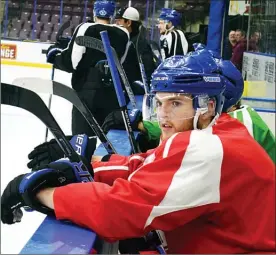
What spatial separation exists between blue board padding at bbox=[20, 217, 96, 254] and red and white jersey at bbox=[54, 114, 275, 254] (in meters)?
0.02

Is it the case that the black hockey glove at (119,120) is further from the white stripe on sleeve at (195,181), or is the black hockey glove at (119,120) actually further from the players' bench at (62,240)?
the white stripe on sleeve at (195,181)

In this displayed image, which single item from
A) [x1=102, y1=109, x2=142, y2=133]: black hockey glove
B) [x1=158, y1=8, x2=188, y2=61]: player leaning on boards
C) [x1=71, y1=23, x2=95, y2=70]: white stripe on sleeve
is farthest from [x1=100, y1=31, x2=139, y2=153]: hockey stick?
[x1=158, y1=8, x2=188, y2=61]: player leaning on boards

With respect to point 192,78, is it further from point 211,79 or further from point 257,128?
point 257,128

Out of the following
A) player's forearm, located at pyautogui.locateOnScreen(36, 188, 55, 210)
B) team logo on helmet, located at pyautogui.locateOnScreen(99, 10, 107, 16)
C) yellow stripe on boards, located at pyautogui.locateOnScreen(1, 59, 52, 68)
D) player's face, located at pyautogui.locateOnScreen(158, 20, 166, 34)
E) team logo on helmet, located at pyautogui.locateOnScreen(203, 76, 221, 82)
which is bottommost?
yellow stripe on boards, located at pyautogui.locateOnScreen(1, 59, 52, 68)

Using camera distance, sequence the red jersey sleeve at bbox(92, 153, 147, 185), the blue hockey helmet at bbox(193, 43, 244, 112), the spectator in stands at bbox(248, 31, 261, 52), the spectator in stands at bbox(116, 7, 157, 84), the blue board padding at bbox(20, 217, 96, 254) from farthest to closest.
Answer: the spectator in stands at bbox(248, 31, 261, 52) → the spectator in stands at bbox(116, 7, 157, 84) → the blue hockey helmet at bbox(193, 43, 244, 112) → the red jersey sleeve at bbox(92, 153, 147, 185) → the blue board padding at bbox(20, 217, 96, 254)

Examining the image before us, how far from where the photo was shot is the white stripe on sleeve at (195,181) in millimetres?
929

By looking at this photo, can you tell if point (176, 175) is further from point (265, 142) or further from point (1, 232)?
point (1, 232)

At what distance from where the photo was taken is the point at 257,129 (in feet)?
5.49

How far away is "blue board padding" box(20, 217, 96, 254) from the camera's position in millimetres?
835

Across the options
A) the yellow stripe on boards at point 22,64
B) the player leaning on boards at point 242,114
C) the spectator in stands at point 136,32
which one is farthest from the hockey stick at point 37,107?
the yellow stripe on boards at point 22,64

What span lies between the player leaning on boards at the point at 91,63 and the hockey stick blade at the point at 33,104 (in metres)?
1.14

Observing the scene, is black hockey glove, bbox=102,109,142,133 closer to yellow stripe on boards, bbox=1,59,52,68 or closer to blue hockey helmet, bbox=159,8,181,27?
blue hockey helmet, bbox=159,8,181,27

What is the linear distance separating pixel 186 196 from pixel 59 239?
0.70ft

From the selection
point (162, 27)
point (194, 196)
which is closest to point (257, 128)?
point (194, 196)
